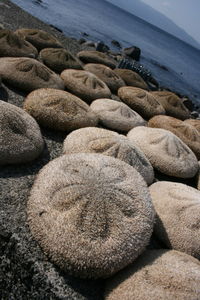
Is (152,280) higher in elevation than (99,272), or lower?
higher

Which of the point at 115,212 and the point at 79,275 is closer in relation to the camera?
the point at 79,275

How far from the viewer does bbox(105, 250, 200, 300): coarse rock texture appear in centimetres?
264

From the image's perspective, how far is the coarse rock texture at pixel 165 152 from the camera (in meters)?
4.94

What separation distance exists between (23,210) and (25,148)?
33.6 inches

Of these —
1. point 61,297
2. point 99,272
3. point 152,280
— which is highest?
point 152,280

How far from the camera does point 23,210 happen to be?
318 centimetres

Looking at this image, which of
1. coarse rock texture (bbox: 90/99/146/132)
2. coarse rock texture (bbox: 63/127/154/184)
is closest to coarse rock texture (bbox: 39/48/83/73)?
coarse rock texture (bbox: 90/99/146/132)

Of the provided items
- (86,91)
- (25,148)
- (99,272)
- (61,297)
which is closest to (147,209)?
(99,272)

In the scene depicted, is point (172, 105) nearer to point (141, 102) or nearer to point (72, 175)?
point (141, 102)

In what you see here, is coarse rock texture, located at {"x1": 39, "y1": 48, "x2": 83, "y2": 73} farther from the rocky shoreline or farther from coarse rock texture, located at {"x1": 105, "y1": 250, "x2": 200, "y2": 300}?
coarse rock texture, located at {"x1": 105, "y1": 250, "x2": 200, "y2": 300}

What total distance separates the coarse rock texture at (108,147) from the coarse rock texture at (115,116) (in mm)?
1143

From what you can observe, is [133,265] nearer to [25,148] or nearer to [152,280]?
[152,280]

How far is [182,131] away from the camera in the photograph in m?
6.28

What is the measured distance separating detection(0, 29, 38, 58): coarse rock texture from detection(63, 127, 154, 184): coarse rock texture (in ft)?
10.3
